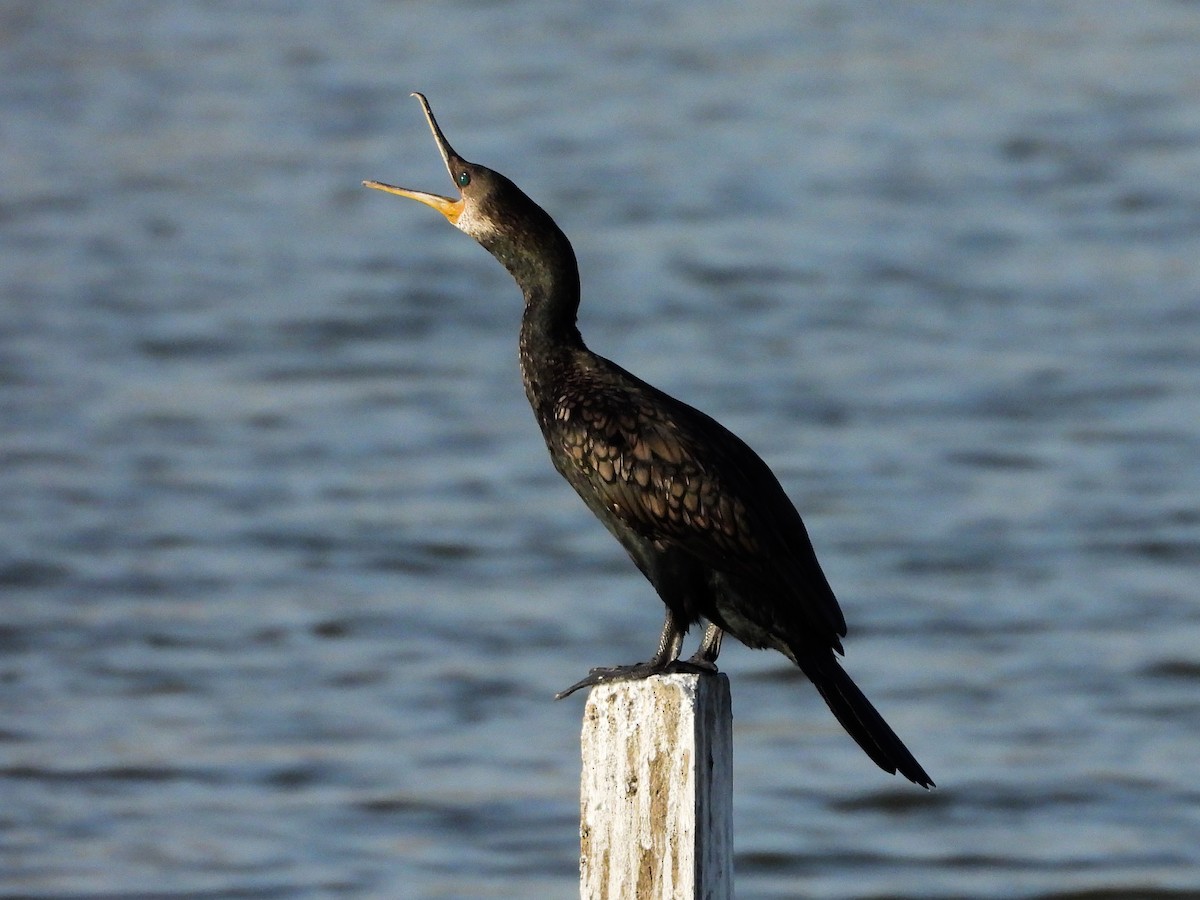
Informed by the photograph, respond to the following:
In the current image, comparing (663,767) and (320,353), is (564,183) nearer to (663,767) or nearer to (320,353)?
(320,353)

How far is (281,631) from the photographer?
11016 mm

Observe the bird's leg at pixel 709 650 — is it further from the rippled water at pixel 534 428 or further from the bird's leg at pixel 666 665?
the rippled water at pixel 534 428

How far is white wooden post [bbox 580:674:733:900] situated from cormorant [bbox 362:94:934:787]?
24cm

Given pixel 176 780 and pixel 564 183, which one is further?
pixel 564 183

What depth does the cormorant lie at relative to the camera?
414cm

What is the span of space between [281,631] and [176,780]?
1.82 metres

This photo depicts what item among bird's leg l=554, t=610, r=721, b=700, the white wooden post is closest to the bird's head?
bird's leg l=554, t=610, r=721, b=700

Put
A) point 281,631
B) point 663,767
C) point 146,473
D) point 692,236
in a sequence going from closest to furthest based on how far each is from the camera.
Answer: point 663,767, point 281,631, point 146,473, point 692,236

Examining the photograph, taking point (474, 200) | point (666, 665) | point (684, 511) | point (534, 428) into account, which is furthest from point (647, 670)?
point (534, 428)

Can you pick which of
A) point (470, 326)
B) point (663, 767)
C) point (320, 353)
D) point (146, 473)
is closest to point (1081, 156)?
point (470, 326)

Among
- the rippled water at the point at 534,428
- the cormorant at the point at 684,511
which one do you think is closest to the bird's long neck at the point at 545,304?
the cormorant at the point at 684,511

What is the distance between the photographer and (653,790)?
3729 mm

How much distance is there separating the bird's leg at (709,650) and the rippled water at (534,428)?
13.4ft

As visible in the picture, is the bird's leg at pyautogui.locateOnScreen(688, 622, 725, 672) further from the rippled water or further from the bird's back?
the rippled water
